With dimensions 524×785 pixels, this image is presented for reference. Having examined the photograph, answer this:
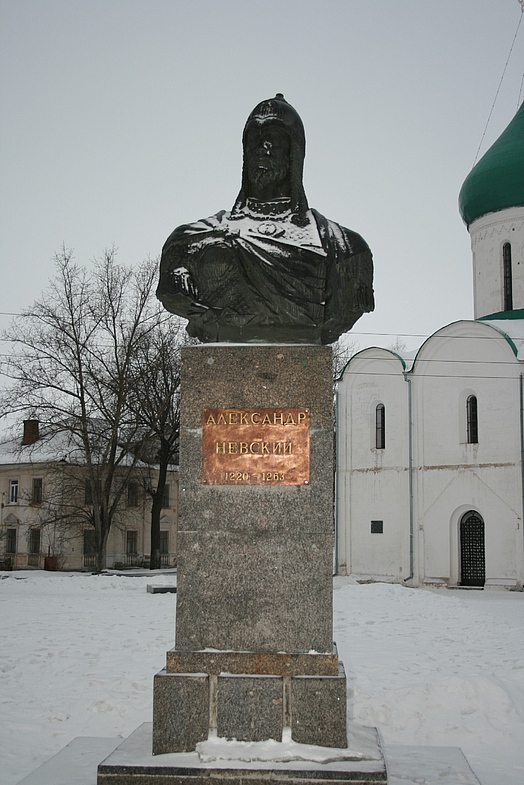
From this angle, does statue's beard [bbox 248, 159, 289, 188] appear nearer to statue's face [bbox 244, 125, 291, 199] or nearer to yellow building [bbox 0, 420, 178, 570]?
statue's face [bbox 244, 125, 291, 199]

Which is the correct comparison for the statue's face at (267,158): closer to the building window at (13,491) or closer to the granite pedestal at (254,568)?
the granite pedestal at (254,568)

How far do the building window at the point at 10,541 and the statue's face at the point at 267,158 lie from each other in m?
36.4

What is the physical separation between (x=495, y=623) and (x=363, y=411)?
13.3 meters

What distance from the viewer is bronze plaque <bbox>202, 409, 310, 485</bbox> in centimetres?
496

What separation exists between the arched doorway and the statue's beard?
65.5 ft

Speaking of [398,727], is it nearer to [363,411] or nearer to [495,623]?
[495,623]

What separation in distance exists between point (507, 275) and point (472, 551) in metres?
8.95

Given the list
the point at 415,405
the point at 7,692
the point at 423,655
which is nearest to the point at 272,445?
the point at 7,692

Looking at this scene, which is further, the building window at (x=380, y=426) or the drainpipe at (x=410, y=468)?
the building window at (x=380, y=426)

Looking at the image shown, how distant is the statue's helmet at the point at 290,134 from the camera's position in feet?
17.2

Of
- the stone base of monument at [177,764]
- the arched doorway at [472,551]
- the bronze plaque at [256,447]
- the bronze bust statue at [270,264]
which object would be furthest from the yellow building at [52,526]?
the bronze plaque at [256,447]

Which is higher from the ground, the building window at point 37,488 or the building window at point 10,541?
the building window at point 37,488

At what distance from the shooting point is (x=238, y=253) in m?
5.17

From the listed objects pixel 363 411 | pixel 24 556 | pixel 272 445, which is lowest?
pixel 24 556
